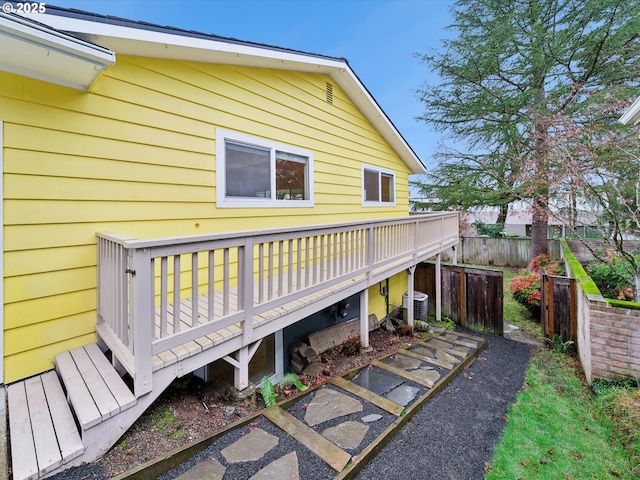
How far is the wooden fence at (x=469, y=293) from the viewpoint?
7715 mm

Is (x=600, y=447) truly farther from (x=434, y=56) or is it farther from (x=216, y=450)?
(x=434, y=56)

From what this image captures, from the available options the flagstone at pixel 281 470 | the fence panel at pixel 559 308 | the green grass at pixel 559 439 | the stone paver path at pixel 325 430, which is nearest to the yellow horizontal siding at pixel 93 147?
the stone paver path at pixel 325 430

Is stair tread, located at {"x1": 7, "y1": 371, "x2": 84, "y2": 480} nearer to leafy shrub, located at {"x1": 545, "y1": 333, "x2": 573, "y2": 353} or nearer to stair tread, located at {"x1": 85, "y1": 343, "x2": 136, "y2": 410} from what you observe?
stair tread, located at {"x1": 85, "y1": 343, "x2": 136, "y2": 410}

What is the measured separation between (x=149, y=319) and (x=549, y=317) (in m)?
8.30

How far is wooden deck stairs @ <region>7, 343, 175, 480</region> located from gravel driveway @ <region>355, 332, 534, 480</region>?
201 cm

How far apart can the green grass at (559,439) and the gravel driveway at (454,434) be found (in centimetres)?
12

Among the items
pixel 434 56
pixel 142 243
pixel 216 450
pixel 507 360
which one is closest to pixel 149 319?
pixel 142 243

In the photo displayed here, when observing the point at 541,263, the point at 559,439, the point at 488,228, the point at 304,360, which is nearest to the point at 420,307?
the point at 304,360

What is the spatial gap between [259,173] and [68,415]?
3667 millimetres

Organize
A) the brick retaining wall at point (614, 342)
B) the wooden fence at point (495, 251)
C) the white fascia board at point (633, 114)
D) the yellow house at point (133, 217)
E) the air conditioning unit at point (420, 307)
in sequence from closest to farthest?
1. the yellow house at point (133, 217)
2. the brick retaining wall at point (614, 342)
3. the white fascia board at point (633, 114)
4. the air conditioning unit at point (420, 307)
5. the wooden fence at point (495, 251)

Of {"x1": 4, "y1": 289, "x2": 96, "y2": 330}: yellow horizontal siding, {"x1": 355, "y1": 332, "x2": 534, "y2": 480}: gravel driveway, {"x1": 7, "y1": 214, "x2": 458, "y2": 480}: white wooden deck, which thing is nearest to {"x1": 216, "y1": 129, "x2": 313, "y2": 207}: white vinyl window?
{"x1": 7, "y1": 214, "x2": 458, "y2": 480}: white wooden deck

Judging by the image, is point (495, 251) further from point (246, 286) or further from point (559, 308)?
point (246, 286)

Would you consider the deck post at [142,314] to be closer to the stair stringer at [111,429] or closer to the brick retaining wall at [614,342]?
the stair stringer at [111,429]

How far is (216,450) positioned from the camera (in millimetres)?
2529
